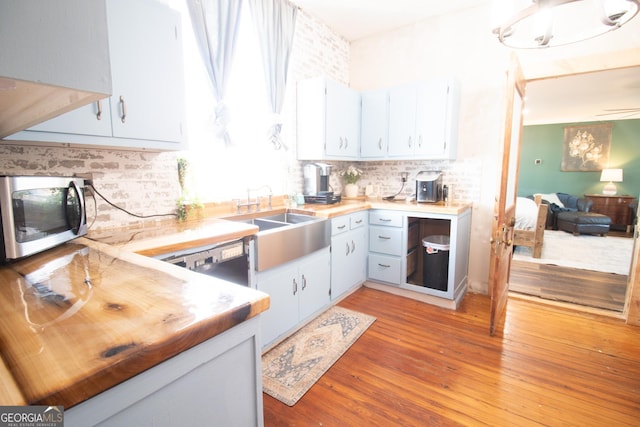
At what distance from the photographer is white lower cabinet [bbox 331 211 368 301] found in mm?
2825

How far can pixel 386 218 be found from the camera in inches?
124

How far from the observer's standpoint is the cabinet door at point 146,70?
1597mm

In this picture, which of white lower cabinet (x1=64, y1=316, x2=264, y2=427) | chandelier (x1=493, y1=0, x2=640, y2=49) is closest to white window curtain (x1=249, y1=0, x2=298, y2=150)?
chandelier (x1=493, y1=0, x2=640, y2=49)

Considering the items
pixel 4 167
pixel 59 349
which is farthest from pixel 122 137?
pixel 59 349

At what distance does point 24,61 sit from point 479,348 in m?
2.80

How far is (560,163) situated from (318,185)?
299 inches

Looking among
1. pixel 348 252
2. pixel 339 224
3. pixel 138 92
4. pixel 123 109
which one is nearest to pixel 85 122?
pixel 123 109

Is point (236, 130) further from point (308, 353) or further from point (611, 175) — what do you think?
point (611, 175)

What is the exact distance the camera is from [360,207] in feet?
10.1

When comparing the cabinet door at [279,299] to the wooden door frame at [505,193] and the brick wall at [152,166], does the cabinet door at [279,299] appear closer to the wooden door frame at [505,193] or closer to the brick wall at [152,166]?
the brick wall at [152,166]

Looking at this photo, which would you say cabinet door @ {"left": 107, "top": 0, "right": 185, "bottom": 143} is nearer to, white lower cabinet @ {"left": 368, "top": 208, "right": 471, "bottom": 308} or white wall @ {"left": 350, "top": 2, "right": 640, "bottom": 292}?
white lower cabinet @ {"left": 368, "top": 208, "right": 471, "bottom": 308}

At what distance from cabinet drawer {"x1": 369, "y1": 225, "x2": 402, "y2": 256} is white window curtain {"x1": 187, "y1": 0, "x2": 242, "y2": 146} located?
5.84 ft

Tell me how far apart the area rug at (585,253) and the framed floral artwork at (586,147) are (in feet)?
6.84

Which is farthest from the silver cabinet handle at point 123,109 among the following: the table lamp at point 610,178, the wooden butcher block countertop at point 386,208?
the table lamp at point 610,178
